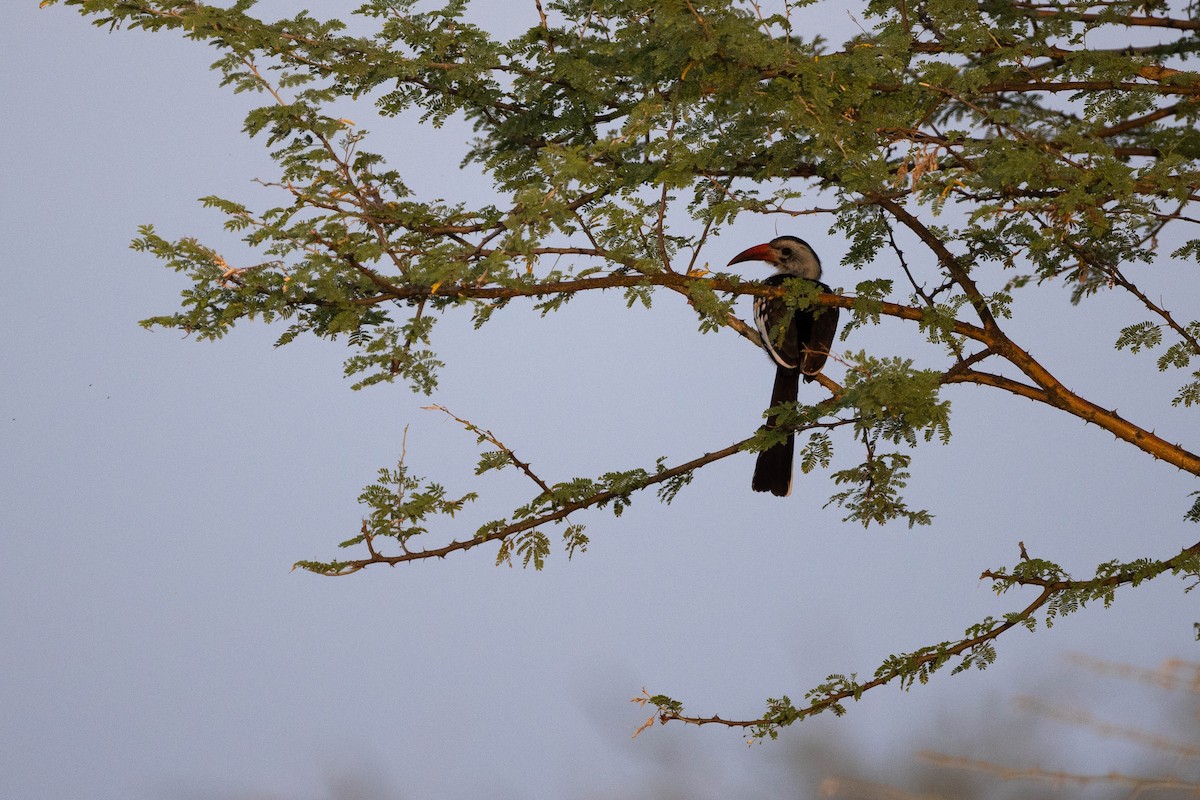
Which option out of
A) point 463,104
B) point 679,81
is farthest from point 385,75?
point 679,81

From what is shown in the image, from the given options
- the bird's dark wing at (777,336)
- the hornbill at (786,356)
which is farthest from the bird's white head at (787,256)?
the bird's dark wing at (777,336)

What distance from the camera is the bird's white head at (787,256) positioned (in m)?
7.84

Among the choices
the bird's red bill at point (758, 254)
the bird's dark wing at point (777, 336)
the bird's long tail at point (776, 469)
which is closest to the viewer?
the bird's dark wing at point (777, 336)

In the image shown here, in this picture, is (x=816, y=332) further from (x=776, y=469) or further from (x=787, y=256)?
(x=776, y=469)

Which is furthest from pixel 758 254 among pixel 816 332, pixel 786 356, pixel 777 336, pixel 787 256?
pixel 777 336

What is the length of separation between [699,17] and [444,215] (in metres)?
1.60

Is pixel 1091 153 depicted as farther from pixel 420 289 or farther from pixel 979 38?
pixel 420 289

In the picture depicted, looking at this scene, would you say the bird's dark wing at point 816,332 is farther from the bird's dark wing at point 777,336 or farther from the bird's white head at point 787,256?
the bird's white head at point 787,256

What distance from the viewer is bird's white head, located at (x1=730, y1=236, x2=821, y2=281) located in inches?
309

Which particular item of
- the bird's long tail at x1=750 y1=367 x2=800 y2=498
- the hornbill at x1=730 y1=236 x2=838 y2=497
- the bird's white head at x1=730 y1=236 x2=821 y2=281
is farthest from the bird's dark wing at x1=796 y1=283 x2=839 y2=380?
the bird's white head at x1=730 y1=236 x2=821 y2=281

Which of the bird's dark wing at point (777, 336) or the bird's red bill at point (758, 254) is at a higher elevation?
the bird's red bill at point (758, 254)

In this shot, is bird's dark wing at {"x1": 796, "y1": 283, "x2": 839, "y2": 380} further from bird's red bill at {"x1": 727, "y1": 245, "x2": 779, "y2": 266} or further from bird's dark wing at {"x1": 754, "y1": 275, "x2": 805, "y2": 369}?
bird's red bill at {"x1": 727, "y1": 245, "x2": 779, "y2": 266}

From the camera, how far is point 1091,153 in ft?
16.5

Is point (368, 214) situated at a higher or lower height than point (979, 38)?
lower
